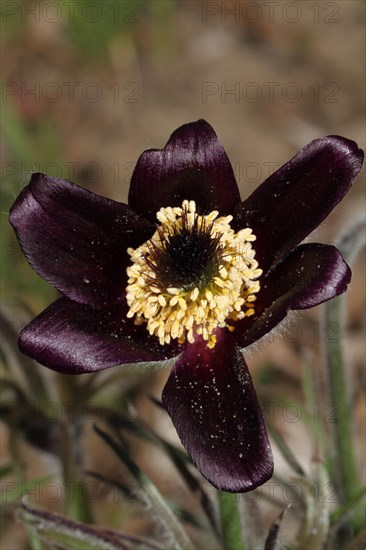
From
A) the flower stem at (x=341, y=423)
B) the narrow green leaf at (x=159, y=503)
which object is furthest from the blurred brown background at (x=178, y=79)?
the narrow green leaf at (x=159, y=503)

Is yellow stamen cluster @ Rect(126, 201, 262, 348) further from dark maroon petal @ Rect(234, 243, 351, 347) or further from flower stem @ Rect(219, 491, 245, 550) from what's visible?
flower stem @ Rect(219, 491, 245, 550)

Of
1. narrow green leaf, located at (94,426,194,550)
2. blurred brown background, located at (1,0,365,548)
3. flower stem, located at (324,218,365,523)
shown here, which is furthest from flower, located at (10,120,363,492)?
blurred brown background, located at (1,0,365,548)

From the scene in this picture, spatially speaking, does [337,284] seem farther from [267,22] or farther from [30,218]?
[267,22]

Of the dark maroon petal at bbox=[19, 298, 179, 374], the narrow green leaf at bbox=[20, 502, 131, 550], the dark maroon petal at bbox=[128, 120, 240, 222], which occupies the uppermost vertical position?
the dark maroon petal at bbox=[128, 120, 240, 222]

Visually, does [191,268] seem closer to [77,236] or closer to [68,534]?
[77,236]

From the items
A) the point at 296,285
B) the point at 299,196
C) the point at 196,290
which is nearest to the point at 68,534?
the point at 196,290

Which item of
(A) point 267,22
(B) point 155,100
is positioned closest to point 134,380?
(B) point 155,100
